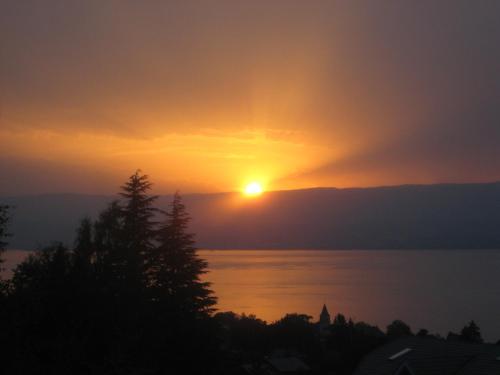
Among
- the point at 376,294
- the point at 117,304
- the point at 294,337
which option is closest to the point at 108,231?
the point at 117,304

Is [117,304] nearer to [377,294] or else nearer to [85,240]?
[85,240]

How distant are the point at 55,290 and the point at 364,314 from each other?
90456 mm

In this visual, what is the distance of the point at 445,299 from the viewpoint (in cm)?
11594

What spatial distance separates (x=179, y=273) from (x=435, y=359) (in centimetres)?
1109

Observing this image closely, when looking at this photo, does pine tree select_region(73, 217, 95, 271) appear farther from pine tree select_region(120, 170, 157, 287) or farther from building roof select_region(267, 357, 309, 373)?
building roof select_region(267, 357, 309, 373)

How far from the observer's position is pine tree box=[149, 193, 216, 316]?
2333 centimetres

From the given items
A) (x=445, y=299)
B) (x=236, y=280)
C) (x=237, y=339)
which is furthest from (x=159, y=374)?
(x=236, y=280)

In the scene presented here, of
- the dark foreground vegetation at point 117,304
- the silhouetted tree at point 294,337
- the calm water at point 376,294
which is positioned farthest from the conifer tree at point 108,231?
the calm water at point 376,294

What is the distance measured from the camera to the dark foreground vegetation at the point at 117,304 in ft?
38.5

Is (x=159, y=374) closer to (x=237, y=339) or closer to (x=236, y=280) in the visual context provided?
(x=237, y=339)

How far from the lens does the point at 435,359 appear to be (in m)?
16.8

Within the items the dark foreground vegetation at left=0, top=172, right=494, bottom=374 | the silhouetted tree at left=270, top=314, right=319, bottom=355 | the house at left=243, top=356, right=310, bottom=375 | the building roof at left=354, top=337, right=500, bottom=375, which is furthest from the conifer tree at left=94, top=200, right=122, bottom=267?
the silhouetted tree at left=270, top=314, right=319, bottom=355

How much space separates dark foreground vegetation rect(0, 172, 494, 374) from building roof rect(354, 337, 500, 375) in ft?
7.71

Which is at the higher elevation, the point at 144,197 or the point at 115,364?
the point at 144,197
